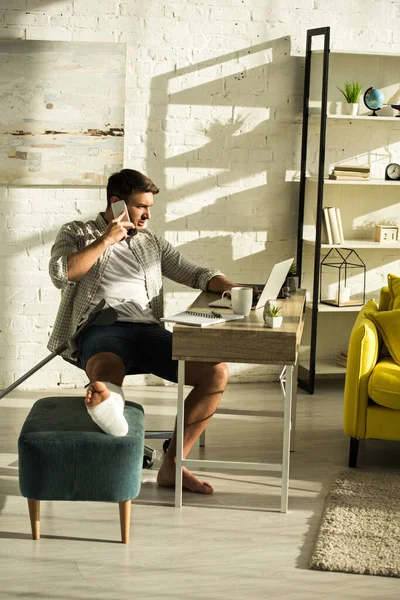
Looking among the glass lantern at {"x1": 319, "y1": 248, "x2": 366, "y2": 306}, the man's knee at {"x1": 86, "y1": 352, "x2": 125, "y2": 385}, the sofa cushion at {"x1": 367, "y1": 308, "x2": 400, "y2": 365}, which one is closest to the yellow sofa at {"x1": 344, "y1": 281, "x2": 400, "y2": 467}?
the sofa cushion at {"x1": 367, "y1": 308, "x2": 400, "y2": 365}

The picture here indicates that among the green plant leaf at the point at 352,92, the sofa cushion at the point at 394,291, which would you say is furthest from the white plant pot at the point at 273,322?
the green plant leaf at the point at 352,92

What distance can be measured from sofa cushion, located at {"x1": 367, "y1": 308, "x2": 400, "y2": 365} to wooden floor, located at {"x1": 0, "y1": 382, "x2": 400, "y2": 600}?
1.65 ft

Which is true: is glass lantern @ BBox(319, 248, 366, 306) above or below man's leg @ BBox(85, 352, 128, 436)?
above

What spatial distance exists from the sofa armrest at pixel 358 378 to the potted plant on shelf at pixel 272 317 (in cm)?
66

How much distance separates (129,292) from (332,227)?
5.67 feet

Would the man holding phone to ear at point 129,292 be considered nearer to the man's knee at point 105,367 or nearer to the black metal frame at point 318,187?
the man's knee at point 105,367

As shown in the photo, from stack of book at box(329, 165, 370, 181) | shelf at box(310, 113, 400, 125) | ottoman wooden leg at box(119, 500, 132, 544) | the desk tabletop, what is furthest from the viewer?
stack of book at box(329, 165, 370, 181)

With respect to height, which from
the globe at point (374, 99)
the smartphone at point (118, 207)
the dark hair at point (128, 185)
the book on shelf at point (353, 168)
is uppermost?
the globe at point (374, 99)

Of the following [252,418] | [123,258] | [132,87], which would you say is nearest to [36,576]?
[123,258]

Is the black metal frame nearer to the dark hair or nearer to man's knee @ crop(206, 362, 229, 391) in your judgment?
the dark hair

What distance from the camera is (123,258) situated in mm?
4074

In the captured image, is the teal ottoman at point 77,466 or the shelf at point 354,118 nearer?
the teal ottoman at point 77,466

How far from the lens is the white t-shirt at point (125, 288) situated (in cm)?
398

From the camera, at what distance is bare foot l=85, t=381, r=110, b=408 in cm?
310
